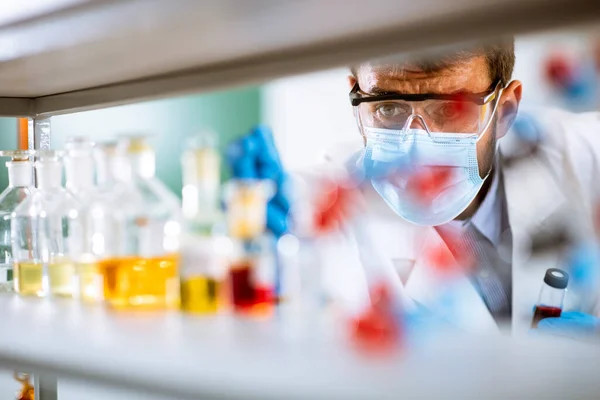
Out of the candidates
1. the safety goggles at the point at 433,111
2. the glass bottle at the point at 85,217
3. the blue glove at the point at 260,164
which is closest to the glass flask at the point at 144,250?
the glass bottle at the point at 85,217

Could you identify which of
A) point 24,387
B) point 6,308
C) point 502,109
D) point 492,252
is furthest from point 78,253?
point 492,252

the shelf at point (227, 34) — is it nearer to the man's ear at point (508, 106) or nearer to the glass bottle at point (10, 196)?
the glass bottle at point (10, 196)

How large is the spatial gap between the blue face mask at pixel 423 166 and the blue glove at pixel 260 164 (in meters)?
0.41

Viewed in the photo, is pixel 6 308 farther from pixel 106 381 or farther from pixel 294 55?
pixel 294 55

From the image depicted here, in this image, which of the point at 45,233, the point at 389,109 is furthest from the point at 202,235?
the point at 389,109

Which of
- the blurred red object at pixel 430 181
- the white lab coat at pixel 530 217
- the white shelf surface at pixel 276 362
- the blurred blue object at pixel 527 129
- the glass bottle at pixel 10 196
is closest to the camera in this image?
the white shelf surface at pixel 276 362

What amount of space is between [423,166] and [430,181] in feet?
0.25

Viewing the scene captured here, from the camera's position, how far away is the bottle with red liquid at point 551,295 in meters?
2.64

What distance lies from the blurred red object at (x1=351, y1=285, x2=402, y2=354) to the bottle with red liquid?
217 centimetres

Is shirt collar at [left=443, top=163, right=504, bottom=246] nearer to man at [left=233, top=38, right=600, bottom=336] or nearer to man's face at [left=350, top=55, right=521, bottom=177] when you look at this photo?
man at [left=233, top=38, right=600, bottom=336]

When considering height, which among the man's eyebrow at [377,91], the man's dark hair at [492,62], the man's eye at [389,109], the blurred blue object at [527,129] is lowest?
the blurred blue object at [527,129]

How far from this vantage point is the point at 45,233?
1097mm

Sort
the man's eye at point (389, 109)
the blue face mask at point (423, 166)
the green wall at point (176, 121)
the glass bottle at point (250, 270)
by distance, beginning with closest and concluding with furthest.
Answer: the glass bottle at point (250, 270)
the blue face mask at point (423, 166)
the man's eye at point (389, 109)
the green wall at point (176, 121)

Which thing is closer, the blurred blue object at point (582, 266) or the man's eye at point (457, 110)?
the man's eye at point (457, 110)
